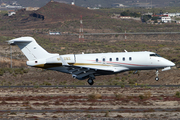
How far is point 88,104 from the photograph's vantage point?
2133 cm

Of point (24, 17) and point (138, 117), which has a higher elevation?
point (24, 17)

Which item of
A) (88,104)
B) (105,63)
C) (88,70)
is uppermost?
(105,63)

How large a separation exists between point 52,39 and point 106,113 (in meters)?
100.0

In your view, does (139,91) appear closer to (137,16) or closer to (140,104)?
(140,104)

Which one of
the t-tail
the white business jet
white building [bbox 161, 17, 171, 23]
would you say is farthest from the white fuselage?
white building [bbox 161, 17, 171, 23]

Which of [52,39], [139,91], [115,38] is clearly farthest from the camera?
[115,38]

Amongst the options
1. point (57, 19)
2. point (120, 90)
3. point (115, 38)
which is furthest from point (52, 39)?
point (120, 90)

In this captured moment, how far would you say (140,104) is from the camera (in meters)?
20.9

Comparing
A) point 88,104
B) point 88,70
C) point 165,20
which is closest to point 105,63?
point 88,70

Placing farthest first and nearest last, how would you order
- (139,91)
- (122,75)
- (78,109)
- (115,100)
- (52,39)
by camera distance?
(52,39)
(122,75)
(139,91)
(115,100)
(78,109)

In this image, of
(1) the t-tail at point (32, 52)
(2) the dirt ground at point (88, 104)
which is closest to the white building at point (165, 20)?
(1) the t-tail at point (32, 52)

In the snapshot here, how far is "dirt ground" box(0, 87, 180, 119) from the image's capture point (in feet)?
58.6

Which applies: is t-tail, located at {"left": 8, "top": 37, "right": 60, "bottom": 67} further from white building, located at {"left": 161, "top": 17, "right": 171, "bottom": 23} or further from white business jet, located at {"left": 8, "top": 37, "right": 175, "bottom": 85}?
white building, located at {"left": 161, "top": 17, "right": 171, "bottom": 23}

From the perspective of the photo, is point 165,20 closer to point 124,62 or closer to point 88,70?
point 124,62
